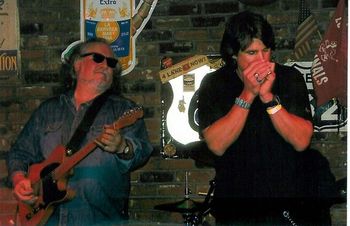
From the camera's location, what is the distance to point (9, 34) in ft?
15.1

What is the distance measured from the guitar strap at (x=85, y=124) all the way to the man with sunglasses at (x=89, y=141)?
0.01 m

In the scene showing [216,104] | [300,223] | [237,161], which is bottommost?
[300,223]

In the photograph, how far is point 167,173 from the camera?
454 cm

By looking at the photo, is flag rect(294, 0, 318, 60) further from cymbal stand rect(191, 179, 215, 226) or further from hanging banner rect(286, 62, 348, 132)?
cymbal stand rect(191, 179, 215, 226)

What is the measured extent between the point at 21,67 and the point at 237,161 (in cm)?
132

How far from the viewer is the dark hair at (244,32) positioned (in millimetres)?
4406

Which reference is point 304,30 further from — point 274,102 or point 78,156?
point 78,156

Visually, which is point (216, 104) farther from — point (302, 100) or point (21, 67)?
point (21, 67)

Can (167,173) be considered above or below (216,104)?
below

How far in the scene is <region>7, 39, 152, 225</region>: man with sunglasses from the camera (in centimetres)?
461

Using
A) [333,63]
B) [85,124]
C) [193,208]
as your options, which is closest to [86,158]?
[85,124]

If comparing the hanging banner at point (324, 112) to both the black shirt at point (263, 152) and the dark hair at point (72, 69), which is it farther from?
the dark hair at point (72, 69)

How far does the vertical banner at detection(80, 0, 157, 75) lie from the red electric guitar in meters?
0.33

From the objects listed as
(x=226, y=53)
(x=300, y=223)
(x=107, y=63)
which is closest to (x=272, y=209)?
(x=300, y=223)
